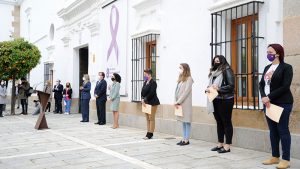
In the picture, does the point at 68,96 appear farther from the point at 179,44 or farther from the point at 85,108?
the point at 179,44

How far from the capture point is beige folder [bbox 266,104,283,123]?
16.2 ft

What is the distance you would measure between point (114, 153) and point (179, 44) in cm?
330

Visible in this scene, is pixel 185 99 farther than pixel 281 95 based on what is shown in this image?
Yes

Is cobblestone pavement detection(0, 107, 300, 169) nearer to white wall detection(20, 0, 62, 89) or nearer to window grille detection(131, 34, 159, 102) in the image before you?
window grille detection(131, 34, 159, 102)

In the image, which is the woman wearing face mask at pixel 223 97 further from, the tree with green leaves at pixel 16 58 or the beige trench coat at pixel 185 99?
the tree with green leaves at pixel 16 58

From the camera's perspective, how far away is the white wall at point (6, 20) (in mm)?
27344

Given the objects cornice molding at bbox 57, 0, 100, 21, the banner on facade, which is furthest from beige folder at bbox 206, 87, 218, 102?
cornice molding at bbox 57, 0, 100, 21

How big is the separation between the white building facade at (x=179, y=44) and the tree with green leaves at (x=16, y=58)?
79.3 inches

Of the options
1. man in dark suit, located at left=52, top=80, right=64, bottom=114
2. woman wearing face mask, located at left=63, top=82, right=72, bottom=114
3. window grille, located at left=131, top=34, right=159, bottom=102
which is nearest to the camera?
window grille, located at left=131, top=34, right=159, bottom=102

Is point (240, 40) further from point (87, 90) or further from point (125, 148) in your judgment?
point (87, 90)

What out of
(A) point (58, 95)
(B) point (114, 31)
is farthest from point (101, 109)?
(A) point (58, 95)

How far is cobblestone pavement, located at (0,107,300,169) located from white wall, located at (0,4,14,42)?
20.5 meters

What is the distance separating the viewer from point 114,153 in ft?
20.8

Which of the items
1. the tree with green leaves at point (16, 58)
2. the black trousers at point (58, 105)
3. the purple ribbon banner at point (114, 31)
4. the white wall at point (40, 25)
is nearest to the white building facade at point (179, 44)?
the purple ribbon banner at point (114, 31)
